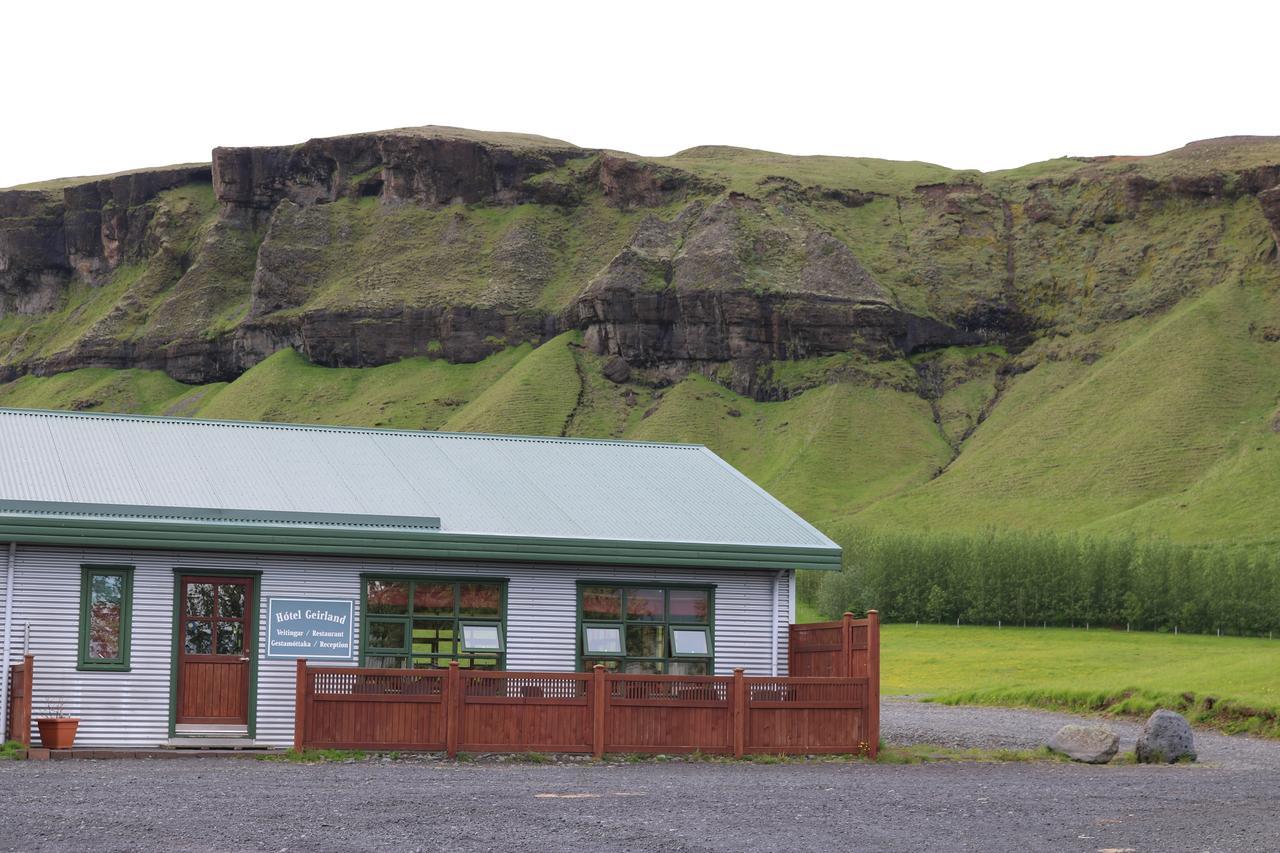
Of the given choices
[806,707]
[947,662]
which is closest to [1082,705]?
[806,707]

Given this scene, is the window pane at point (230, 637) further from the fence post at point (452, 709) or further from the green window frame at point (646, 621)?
the green window frame at point (646, 621)

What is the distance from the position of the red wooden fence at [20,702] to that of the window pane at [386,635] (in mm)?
4812

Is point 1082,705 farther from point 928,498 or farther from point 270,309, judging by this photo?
point 270,309

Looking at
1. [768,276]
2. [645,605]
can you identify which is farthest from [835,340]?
[645,605]

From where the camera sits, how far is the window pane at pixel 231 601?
25.4 meters

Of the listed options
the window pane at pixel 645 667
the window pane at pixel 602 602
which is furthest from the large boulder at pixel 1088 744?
the window pane at pixel 602 602

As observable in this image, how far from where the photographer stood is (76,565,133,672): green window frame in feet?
80.4

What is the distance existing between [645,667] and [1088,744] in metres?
6.82

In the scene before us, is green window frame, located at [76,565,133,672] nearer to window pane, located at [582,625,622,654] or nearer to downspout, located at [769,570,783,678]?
window pane, located at [582,625,622,654]

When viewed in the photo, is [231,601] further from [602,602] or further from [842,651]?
[842,651]

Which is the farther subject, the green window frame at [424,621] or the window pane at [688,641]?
the window pane at [688,641]

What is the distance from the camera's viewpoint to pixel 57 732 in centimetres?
2336

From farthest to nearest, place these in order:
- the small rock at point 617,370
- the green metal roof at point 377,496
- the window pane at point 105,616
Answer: the small rock at point 617,370 → the green metal roof at point 377,496 → the window pane at point 105,616

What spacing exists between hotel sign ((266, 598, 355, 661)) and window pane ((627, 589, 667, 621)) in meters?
4.40
